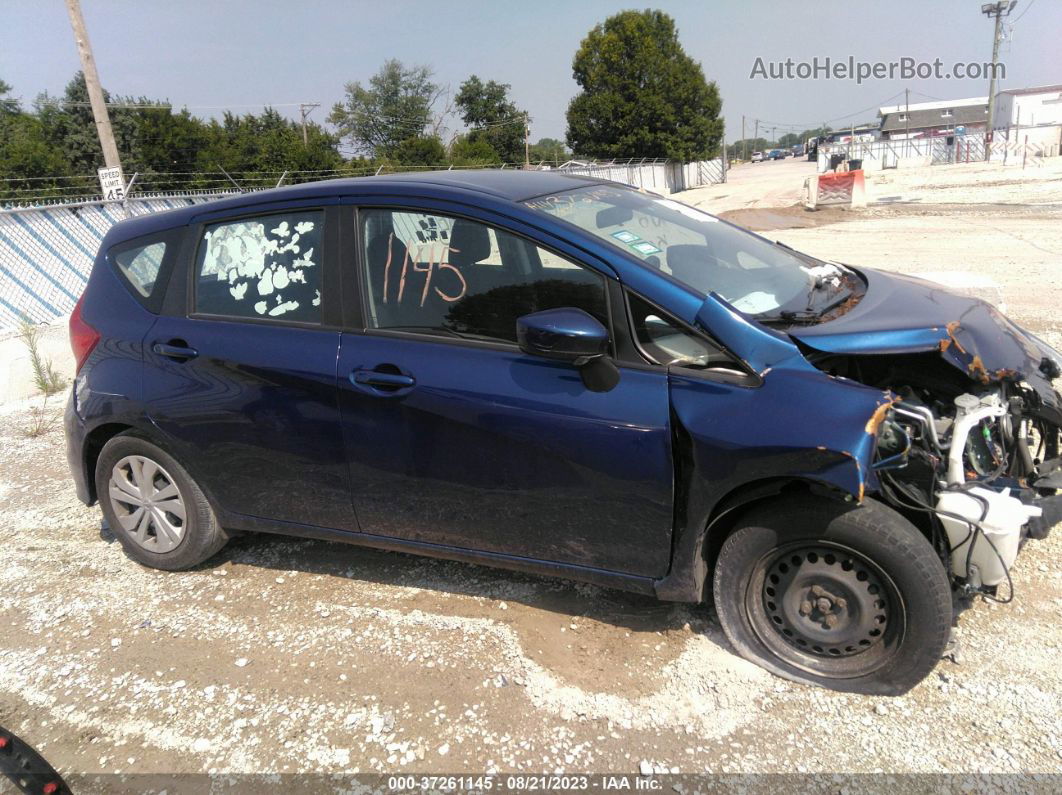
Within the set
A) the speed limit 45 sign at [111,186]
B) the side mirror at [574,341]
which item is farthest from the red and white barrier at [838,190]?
the side mirror at [574,341]

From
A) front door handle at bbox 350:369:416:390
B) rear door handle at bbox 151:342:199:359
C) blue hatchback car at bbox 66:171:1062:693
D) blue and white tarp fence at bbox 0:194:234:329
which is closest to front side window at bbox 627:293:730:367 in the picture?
blue hatchback car at bbox 66:171:1062:693

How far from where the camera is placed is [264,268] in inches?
137

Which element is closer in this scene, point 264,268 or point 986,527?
point 986,527

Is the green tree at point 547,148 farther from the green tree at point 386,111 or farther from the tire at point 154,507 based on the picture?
the tire at point 154,507

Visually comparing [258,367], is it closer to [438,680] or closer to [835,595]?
[438,680]

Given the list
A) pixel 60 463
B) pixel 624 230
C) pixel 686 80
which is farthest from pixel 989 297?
pixel 686 80

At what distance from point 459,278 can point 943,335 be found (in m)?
1.80

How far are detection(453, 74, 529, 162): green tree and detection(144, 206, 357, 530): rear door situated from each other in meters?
53.5

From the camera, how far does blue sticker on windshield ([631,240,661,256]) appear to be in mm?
3062

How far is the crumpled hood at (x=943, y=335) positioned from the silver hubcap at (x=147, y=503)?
9.80 ft

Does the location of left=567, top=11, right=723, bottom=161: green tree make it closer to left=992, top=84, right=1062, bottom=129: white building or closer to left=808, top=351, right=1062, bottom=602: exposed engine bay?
left=992, top=84, right=1062, bottom=129: white building

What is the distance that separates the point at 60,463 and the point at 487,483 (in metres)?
4.39

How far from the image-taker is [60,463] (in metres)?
5.83

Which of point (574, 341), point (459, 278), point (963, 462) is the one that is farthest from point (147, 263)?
point (963, 462)
